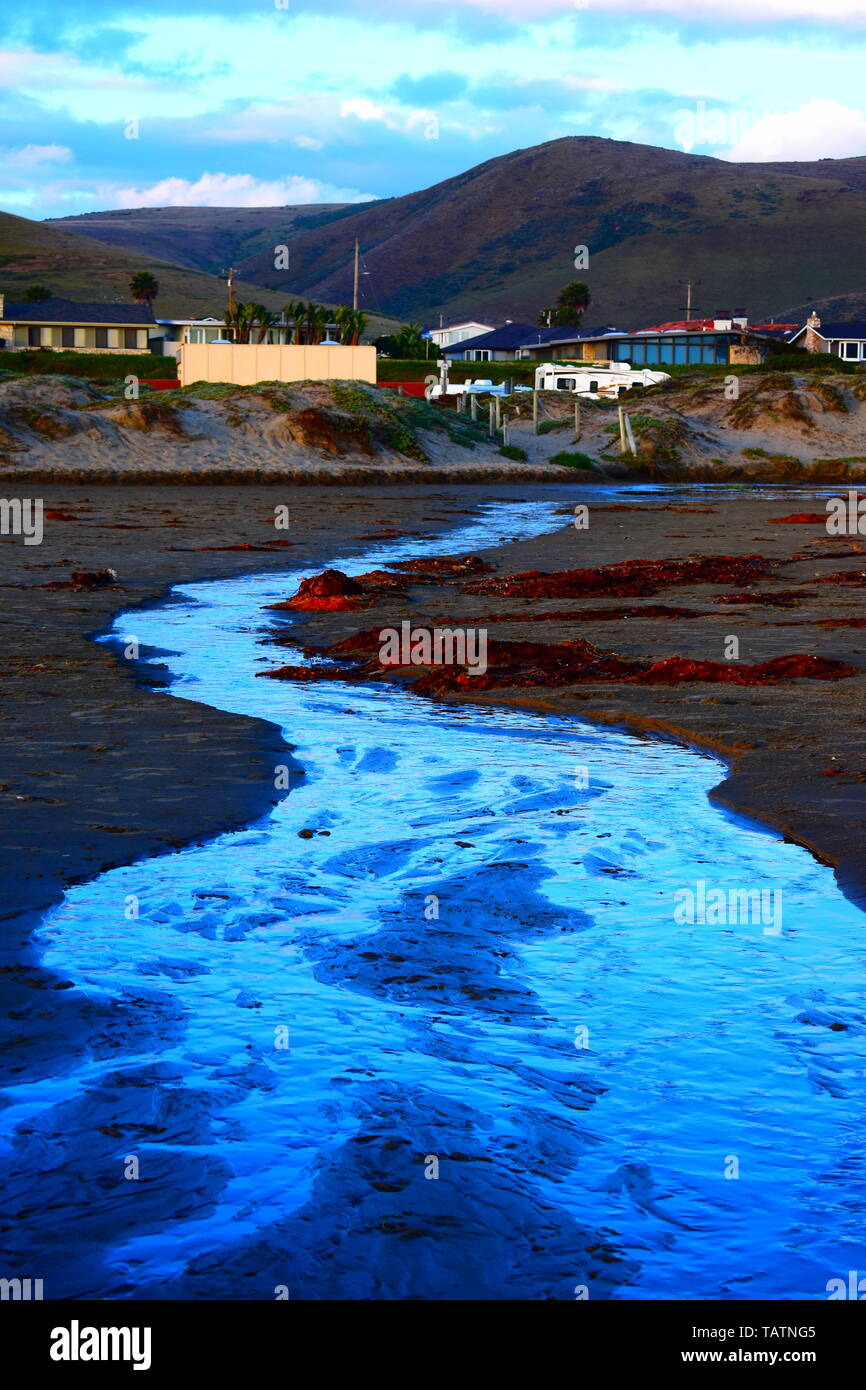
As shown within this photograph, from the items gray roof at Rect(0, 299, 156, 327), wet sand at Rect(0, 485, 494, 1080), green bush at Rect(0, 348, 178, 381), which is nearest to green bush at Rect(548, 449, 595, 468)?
green bush at Rect(0, 348, 178, 381)

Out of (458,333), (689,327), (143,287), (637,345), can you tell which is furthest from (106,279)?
(689,327)

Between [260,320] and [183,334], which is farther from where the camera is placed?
[183,334]

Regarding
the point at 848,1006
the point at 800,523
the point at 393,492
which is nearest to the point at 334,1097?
the point at 848,1006

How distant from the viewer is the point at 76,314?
4355 inches

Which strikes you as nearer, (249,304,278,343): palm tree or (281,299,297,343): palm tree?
(249,304,278,343): palm tree

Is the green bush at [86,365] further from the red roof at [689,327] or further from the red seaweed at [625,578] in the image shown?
the red seaweed at [625,578]

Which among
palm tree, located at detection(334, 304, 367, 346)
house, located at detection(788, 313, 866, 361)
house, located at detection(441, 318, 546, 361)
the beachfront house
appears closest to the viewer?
palm tree, located at detection(334, 304, 367, 346)

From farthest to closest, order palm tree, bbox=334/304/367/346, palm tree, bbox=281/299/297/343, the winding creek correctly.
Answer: palm tree, bbox=281/299/297/343, palm tree, bbox=334/304/367/346, the winding creek

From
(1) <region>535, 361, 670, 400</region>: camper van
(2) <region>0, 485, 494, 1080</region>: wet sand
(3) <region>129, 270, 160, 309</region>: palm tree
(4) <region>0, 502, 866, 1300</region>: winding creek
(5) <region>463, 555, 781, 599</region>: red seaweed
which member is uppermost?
(3) <region>129, 270, 160, 309</region>: palm tree

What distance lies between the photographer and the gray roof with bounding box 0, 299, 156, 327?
10944 cm

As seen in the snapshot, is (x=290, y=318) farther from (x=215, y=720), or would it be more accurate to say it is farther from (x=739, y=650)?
(x=215, y=720)

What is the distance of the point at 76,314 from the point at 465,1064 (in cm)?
11232

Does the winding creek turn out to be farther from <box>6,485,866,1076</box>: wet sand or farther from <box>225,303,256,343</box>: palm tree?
<box>225,303,256,343</box>: palm tree

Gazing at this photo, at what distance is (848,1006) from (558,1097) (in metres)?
1.32
